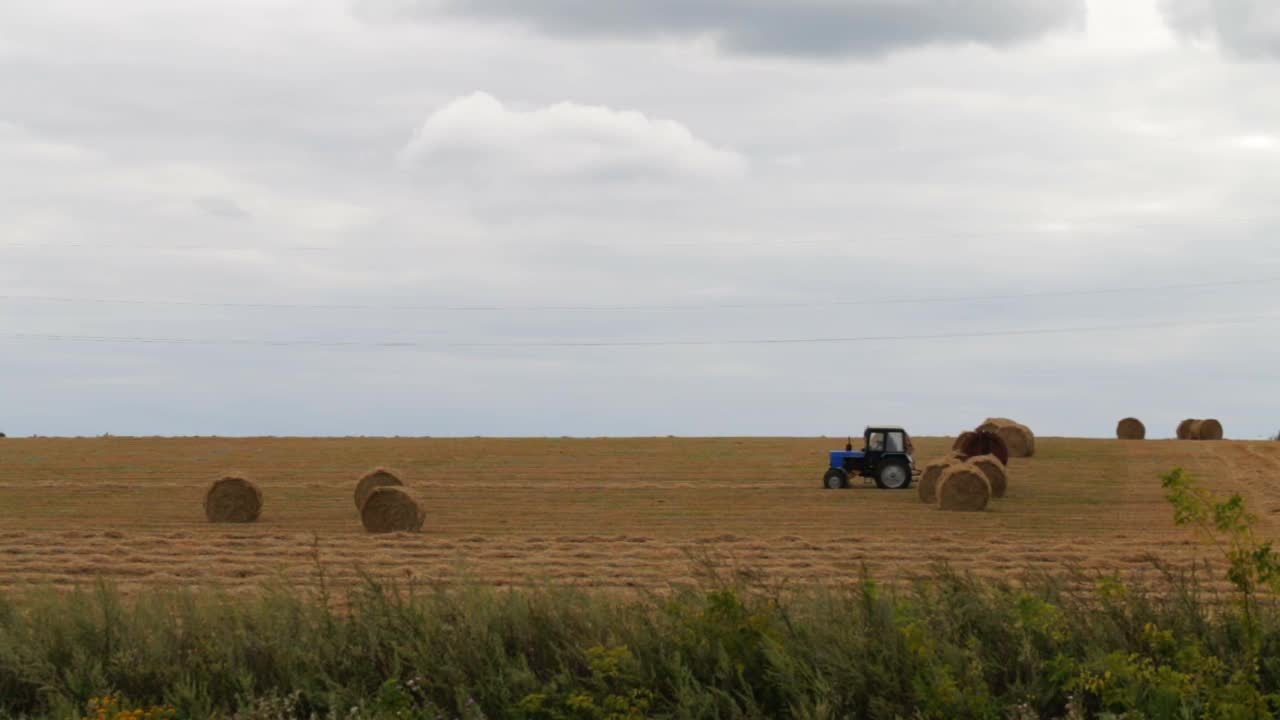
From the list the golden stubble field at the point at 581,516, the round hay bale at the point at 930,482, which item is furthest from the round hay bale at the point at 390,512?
the round hay bale at the point at 930,482

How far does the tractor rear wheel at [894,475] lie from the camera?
36.1 metres

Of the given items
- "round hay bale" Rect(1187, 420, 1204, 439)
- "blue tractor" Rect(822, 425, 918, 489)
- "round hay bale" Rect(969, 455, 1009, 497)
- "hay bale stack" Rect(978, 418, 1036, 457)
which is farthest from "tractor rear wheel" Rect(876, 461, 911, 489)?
"round hay bale" Rect(1187, 420, 1204, 439)

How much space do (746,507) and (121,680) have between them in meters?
21.3

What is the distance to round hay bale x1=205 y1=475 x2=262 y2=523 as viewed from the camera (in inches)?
1211

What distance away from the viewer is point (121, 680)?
12.4 metres

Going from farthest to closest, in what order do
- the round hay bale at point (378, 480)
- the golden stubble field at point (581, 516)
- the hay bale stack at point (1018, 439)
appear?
the hay bale stack at point (1018, 439) → the round hay bale at point (378, 480) → the golden stubble field at point (581, 516)

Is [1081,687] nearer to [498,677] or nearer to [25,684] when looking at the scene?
[498,677]

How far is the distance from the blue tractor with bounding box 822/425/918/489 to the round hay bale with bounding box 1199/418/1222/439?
2654 centimetres

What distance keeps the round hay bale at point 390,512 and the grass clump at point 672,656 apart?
1433cm

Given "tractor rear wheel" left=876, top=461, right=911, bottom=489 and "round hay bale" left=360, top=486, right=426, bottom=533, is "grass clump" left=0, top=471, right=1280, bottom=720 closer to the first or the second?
"round hay bale" left=360, top=486, right=426, bottom=533

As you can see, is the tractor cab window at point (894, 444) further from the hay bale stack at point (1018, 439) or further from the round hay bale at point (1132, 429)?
the round hay bale at point (1132, 429)

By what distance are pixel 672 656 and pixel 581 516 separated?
19.0 meters

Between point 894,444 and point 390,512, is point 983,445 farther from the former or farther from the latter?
point 390,512

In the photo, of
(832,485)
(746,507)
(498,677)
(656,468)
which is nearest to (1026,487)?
(832,485)
